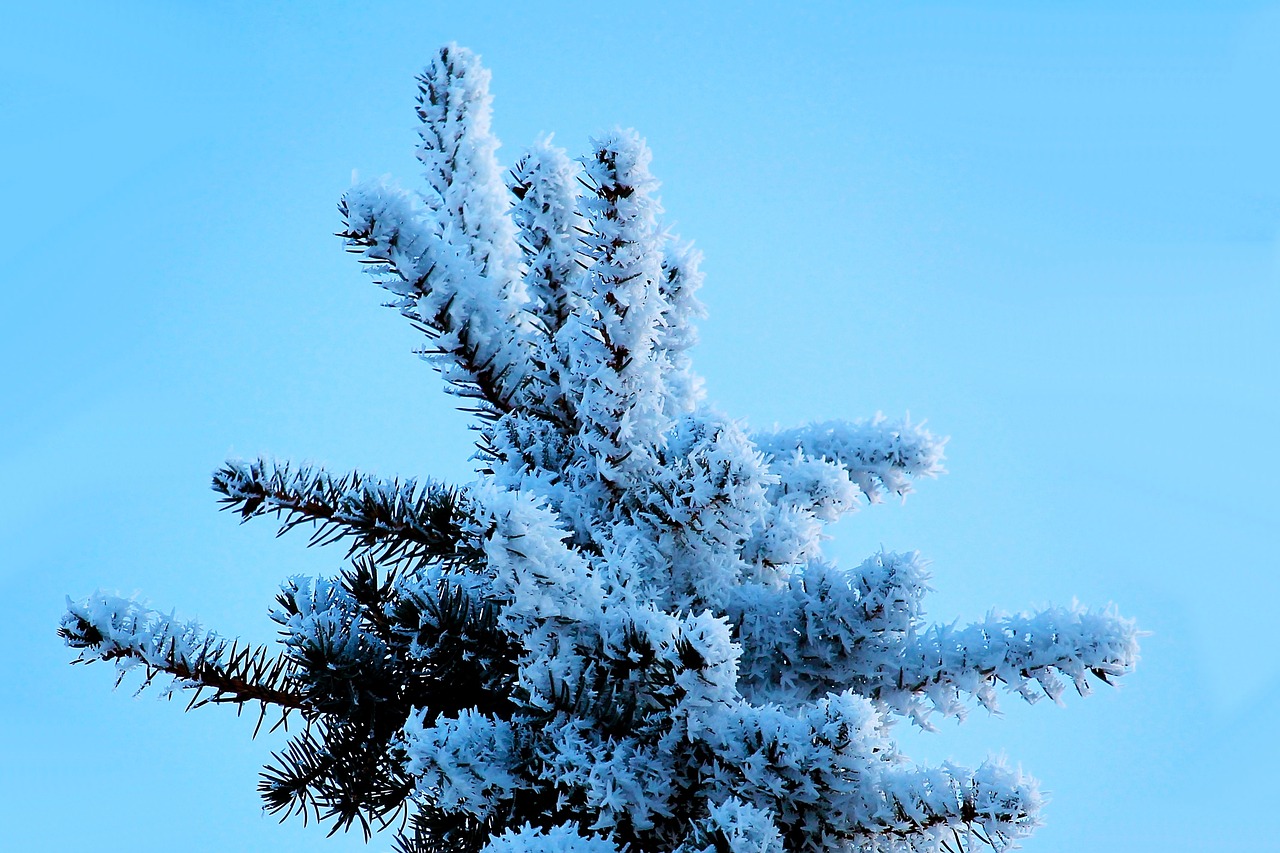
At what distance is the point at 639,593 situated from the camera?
159 centimetres

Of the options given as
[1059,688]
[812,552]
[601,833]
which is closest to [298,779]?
[601,833]

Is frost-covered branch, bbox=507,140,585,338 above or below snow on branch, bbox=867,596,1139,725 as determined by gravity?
above

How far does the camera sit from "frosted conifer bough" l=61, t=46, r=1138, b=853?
1380 mm

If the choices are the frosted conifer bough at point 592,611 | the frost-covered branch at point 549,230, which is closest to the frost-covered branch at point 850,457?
the frosted conifer bough at point 592,611

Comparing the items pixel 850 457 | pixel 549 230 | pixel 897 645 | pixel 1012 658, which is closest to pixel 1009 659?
pixel 1012 658

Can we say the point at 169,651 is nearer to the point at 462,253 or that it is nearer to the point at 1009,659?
the point at 462,253

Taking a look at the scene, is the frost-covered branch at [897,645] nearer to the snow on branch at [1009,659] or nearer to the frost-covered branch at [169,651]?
the snow on branch at [1009,659]

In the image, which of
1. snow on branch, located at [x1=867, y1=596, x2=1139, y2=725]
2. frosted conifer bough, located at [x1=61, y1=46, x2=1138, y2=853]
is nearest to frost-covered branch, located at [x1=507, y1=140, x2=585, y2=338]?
frosted conifer bough, located at [x1=61, y1=46, x2=1138, y2=853]

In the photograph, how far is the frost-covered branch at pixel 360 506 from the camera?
5.65 feet

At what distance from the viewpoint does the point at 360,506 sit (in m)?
1.77

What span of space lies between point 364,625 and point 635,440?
2.05ft

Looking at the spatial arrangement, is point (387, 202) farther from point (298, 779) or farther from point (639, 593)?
point (298, 779)

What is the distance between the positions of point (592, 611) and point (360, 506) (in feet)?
1.91

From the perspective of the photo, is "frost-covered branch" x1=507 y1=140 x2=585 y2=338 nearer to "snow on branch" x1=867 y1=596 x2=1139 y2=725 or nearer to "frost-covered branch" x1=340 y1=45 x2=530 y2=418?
"frost-covered branch" x1=340 y1=45 x2=530 y2=418
